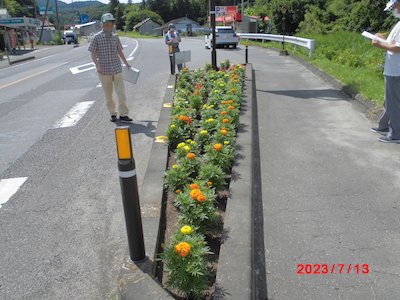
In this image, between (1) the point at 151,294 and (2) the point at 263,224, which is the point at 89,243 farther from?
(2) the point at 263,224

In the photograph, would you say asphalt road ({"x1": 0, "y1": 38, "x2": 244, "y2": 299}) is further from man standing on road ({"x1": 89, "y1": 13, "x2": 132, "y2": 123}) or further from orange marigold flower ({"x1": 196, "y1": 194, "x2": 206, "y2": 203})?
orange marigold flower ({"x1": 196, "y1": 194, "x2": 206, "y2": 203})

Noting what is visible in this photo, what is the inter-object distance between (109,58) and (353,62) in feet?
29.5

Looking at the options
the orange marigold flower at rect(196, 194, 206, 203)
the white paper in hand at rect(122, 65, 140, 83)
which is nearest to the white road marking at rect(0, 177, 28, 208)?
the orange marigold flower at rect(196, 194, 206, 203)

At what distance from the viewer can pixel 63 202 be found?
422cm

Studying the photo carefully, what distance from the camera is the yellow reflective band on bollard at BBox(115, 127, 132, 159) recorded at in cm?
242

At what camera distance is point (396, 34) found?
5.14 metres

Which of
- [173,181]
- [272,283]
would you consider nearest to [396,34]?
[173,181]

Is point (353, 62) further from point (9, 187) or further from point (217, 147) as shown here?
point (9, 187)

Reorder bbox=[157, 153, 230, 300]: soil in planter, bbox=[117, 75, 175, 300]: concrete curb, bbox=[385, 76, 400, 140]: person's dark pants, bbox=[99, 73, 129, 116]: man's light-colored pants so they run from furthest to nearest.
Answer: bbox=[99, 73, 129, 116]: man's light-colored pants
bbox=[385, 76, 400, 140]: person's dark pants
bbox=[157, 153, 230, 300]: soil in planter
bbox=[117, 75, 175, 300]: concrete curb

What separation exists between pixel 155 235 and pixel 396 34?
4231mm

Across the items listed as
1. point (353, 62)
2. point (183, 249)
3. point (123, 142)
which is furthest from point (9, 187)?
point (353, 62)

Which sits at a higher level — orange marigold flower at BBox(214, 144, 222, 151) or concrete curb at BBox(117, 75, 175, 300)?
orange marigold flower at BBox(214, 144, 222, 151)

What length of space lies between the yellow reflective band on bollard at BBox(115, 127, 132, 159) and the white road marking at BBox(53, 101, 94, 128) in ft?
16.7
